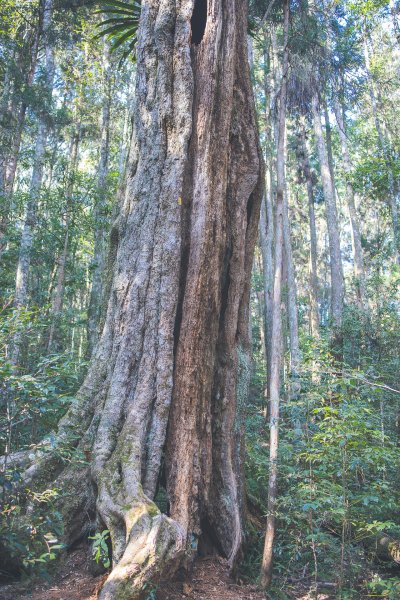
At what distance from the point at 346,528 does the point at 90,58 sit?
16436mm

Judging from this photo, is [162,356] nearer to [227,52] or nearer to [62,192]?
[227,52]

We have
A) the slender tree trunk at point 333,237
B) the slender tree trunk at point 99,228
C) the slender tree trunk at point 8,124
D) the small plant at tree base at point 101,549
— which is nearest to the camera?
the small plant at tree base at point 101,549

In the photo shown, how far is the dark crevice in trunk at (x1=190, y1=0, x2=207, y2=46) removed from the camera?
6012mm

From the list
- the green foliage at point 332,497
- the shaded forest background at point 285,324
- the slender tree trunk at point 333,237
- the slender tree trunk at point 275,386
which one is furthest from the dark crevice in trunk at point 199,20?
the slender tree trunk at point 333,237

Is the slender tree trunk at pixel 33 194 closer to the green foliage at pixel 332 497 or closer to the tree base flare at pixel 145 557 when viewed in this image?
the green foliage at pixel 332 497

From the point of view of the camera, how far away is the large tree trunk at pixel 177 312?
14.0ft

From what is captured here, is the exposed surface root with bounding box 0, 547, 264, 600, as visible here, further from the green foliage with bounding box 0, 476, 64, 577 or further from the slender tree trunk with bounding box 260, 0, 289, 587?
the slender tree trunk with bounding box 260, 0, 289, 587

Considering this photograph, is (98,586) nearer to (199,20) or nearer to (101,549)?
(101,549)

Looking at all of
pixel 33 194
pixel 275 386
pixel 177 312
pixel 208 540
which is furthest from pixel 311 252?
pixel 208 540

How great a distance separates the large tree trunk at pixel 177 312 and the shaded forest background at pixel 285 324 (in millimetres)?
407

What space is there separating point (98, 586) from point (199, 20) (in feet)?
19.8

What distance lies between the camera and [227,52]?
19.1 ft

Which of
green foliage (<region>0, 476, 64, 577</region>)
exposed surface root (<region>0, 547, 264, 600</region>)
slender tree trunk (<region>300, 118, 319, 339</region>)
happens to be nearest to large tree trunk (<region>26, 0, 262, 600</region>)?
exposed surface root (<region>0, 547, 264, 600</region>)

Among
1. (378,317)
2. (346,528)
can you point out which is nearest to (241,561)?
(346,528)
